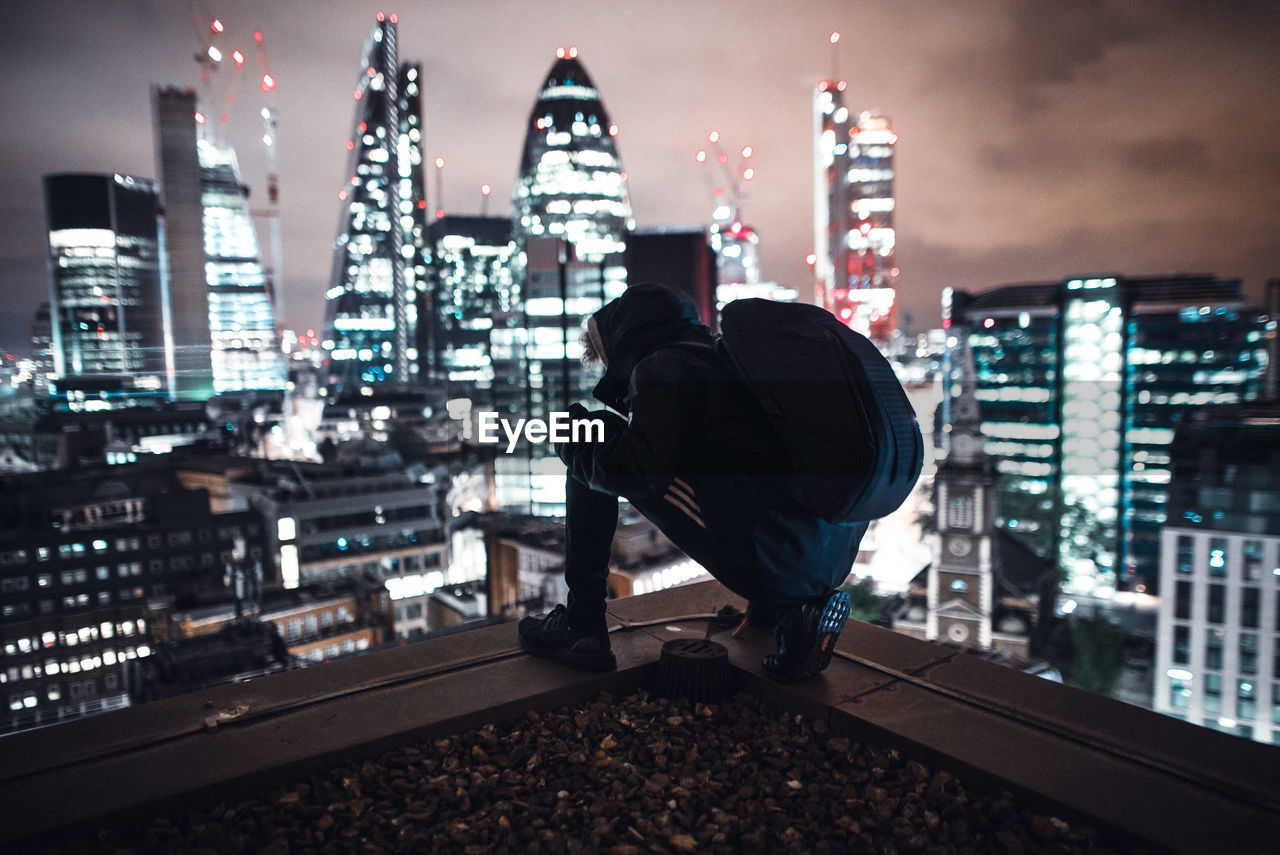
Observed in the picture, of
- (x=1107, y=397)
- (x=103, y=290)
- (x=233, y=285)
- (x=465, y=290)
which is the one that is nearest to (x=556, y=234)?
(x=465, y=290)

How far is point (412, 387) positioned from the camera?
6112 centimetres

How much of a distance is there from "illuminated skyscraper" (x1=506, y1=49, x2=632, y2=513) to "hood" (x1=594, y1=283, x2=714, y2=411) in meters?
43.2

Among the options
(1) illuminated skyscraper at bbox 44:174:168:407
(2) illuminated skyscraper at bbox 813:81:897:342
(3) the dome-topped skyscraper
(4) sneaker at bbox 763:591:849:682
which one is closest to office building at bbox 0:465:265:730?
(4) sneaker at bbox 763:591:849:682

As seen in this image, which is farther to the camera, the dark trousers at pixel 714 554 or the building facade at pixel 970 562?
the building facade at pixel 970 562

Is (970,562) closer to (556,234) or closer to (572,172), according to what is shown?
(556,234)

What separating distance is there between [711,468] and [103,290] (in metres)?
55.5

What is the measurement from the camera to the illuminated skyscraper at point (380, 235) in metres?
86.9

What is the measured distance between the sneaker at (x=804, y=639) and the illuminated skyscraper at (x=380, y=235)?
8189 centimetres

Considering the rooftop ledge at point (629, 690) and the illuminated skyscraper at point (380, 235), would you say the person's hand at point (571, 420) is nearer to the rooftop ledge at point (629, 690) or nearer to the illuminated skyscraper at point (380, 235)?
the rooftop ledge at point (629, 690)

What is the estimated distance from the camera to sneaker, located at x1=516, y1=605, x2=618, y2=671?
9.05 ft

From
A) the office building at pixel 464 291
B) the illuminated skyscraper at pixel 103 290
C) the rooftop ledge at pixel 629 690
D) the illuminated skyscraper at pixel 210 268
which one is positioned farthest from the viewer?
the office building at pixel 464 291

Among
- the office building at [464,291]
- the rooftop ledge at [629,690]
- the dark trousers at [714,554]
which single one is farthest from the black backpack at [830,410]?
the office building at [464,291]

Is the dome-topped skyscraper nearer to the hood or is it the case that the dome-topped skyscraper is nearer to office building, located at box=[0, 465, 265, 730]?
office building, located at box=[0, 465, 265, 730]

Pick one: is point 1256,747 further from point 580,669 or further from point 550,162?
point 550,162
